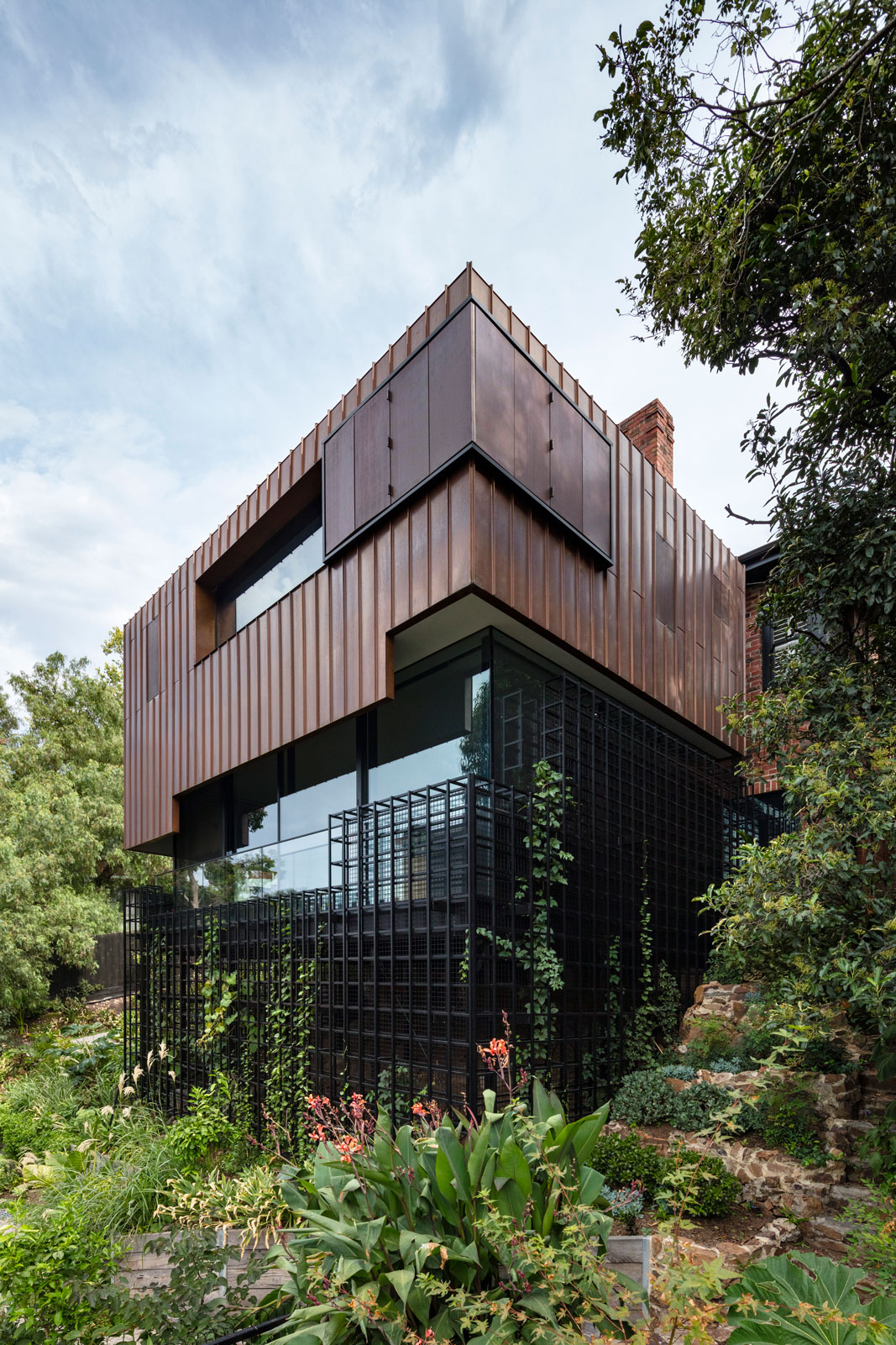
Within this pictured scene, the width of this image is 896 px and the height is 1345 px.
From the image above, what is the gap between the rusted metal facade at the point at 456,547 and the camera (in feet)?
20.4

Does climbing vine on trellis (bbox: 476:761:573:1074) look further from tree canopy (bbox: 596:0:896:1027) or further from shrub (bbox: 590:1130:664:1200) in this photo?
tree canopy (bbox: 596:0:896:1027)

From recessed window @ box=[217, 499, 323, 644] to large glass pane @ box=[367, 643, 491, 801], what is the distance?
195 centimetres

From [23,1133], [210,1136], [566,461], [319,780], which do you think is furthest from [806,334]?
[23,1133]

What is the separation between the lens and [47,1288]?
3.49 m

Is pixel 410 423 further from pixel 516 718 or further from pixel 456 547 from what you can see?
pixel 516 718

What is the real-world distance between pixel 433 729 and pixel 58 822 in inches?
438

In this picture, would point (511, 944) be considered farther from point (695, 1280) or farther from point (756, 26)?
point (756, 26)

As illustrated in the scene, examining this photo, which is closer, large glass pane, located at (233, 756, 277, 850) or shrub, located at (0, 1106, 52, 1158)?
shrub, located at (0, 1106, 52, 1158)

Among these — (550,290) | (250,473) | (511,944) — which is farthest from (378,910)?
(250,473)

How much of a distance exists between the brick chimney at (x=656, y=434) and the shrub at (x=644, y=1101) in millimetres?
7162

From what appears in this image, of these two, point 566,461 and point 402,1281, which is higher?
point 566,461

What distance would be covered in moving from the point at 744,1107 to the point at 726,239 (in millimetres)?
6175

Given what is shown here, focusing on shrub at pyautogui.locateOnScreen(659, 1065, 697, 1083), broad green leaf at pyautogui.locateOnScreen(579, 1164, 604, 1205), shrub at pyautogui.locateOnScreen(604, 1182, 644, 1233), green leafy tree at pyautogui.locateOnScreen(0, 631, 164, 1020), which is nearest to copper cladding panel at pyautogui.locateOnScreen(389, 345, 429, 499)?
broad green leaf at pyautogui.locateOnScreen(579, 1164, 604, 1205)

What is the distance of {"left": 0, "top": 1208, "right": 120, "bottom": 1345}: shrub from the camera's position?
3408mm
